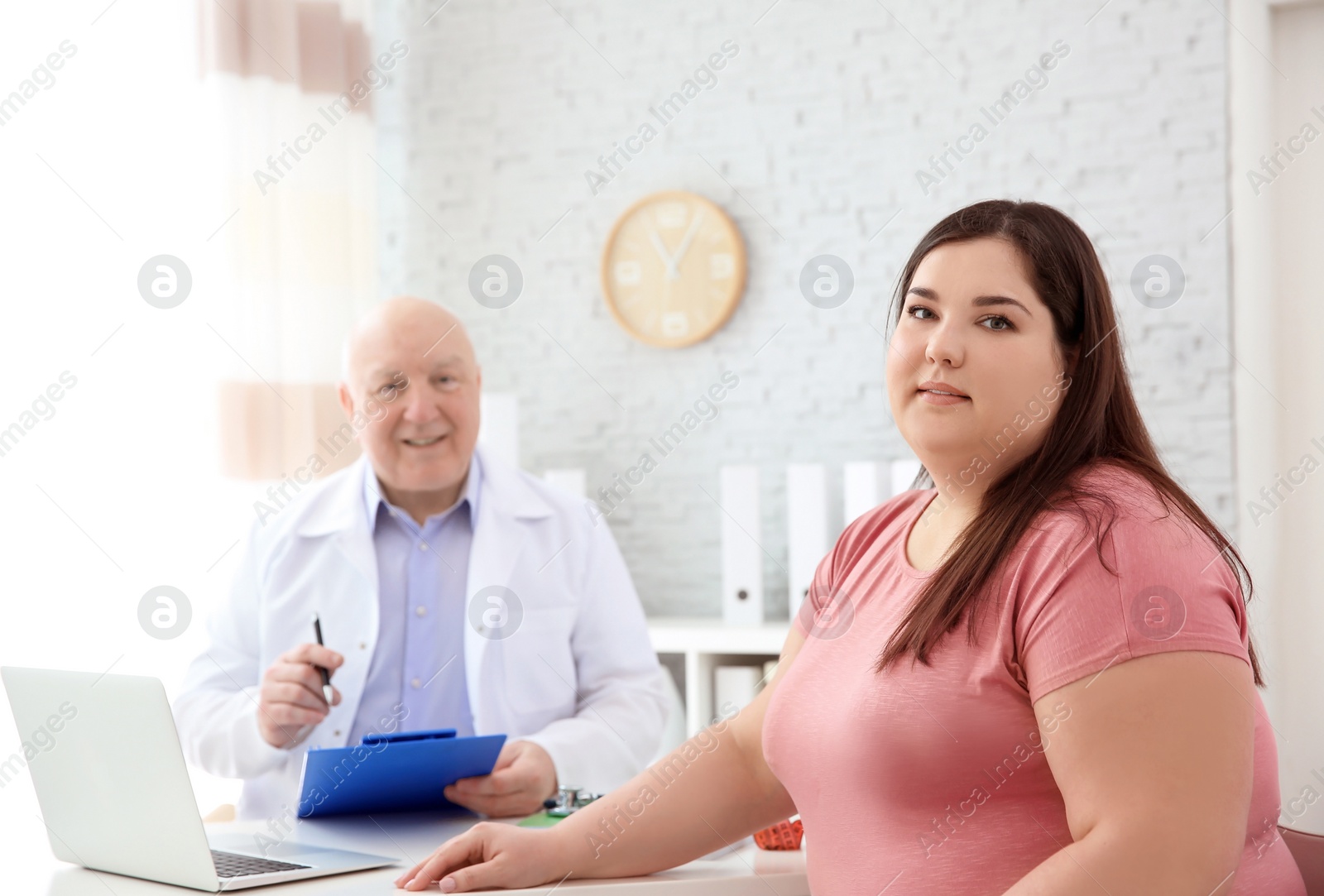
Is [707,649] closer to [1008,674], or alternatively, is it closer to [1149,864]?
[1008,674]

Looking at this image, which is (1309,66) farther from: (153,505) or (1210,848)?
(153,505)

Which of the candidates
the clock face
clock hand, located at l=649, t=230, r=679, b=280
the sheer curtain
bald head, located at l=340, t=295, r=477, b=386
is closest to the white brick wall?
the clock face

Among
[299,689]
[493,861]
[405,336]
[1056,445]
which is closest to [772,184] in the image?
[405,336]

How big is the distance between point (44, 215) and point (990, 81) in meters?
2.80

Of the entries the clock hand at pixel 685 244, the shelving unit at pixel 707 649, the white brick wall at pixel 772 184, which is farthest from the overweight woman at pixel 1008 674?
the clock hand at pixel 685 244

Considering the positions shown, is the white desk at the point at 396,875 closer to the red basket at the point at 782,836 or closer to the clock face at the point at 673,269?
the red basket at the point at 782,836

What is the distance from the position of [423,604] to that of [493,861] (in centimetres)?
107

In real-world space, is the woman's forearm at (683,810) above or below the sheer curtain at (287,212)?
below

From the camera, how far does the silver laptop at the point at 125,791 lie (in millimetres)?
1407

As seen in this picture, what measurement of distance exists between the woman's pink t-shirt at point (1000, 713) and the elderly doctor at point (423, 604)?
3.13 feet

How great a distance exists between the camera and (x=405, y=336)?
2.50 metres

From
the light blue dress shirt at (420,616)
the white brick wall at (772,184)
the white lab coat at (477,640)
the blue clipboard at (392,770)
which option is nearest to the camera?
the blue clipboard at (392,770)

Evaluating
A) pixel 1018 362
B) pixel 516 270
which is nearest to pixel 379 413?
pixel 1018 362

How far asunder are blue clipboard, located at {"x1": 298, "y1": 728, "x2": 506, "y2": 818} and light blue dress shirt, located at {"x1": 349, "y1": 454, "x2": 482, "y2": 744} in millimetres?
468
